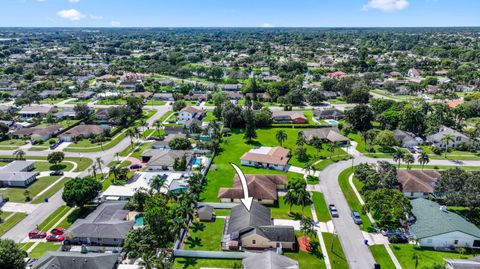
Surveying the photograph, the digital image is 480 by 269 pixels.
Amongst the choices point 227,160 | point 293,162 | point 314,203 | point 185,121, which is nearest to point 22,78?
point 185,121

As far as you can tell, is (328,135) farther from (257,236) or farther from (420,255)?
(257,236)

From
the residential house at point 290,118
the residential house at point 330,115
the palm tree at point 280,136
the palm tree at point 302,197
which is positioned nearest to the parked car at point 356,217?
the palm tree at point 302,197

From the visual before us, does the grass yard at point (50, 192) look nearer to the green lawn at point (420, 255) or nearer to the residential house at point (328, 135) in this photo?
the green lawn at point (420, 255)

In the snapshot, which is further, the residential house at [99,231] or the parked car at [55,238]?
the parked car at [55,238]

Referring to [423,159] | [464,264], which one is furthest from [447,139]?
[464,264]

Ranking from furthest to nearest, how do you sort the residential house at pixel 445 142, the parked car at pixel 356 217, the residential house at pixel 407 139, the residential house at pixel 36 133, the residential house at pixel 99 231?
the residential house at pixel 36 133, the residential house at pixel 407 139, the residential house at pixel 445 142, the parked car at pixel 356 217, the residential house at pixel 99 231

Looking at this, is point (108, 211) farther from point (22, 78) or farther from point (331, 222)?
point (22, 78)

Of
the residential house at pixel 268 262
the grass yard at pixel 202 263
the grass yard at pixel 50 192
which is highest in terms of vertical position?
the residential house at pixel 268 262
